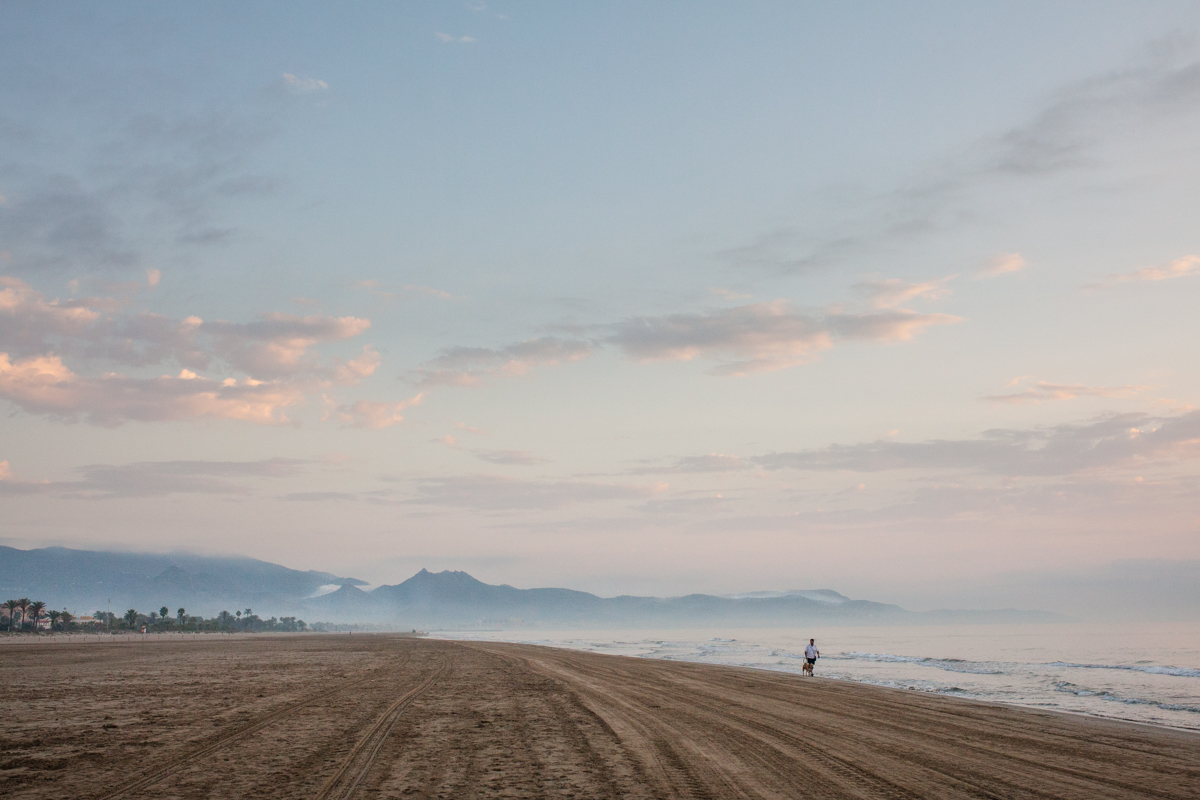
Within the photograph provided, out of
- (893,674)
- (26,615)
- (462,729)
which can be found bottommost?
(26,615)

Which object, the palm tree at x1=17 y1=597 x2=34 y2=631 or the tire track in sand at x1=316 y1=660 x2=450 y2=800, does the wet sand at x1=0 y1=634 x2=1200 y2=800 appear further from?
the palm tree at x1=17 y1=597 x2=34 y2=631

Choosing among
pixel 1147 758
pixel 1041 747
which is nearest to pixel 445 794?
pixel 1041 747

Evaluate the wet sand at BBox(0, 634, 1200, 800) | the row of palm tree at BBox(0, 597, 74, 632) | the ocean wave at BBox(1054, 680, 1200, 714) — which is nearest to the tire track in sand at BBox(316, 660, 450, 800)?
the wet sand at BBox(0, 634, 1200, 800)

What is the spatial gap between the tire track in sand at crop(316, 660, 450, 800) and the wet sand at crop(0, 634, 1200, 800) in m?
0.07

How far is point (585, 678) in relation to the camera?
3153 cm

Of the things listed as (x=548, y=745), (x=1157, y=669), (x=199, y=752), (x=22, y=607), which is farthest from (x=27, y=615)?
(x=1157, y=669)

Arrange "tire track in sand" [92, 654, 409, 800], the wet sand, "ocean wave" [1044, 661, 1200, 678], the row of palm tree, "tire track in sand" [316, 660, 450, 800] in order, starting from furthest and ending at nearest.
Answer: the row of palm tree < "ocean wave" [1044, 661, 1200, 678] < the wet sand < "tire track in sand" [92, 654, 409, 800] < "tire track in sand" [316, 660, 450, 800]

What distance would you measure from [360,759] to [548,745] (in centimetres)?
354

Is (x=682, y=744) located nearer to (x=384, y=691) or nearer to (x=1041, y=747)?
(x=1041, y=747)

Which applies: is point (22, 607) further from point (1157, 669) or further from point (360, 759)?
point (1157, 669)

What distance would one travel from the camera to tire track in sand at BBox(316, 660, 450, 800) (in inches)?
405

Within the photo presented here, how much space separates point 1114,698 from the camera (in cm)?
3084

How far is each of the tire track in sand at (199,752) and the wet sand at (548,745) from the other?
0.05m

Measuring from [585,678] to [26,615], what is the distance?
8278 inches
